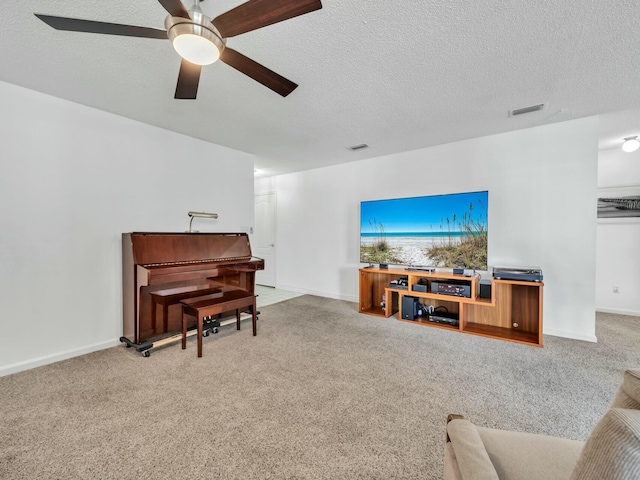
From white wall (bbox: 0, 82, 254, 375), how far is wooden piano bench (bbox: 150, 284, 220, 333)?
1.19 ft

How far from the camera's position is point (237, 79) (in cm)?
229

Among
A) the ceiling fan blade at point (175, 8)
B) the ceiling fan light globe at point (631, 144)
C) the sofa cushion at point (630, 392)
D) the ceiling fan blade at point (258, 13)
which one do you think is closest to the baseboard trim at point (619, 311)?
the ceiling fan light globe at point (631, 144)

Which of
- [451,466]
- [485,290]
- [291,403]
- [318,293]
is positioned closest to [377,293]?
[318,293]

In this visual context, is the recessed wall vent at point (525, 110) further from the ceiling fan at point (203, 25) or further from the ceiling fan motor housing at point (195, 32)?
the ceiling fan motor housing at point (195, 32)

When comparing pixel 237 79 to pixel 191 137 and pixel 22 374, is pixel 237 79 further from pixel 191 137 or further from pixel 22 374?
pixel 22 374

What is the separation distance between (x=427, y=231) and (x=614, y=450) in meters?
3.44

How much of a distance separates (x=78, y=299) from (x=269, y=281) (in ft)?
11.6

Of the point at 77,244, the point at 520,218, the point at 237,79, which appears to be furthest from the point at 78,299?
the point at 520,218

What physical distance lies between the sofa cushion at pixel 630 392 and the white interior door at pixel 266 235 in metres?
5.49

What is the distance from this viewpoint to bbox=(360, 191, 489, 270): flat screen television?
341 centimetres

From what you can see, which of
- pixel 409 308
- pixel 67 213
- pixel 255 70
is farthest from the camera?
pixel 409 308

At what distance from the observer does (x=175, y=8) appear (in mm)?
1312

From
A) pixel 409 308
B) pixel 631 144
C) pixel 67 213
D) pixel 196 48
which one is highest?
pixel 631 144

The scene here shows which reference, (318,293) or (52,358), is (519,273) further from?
(52,358)
